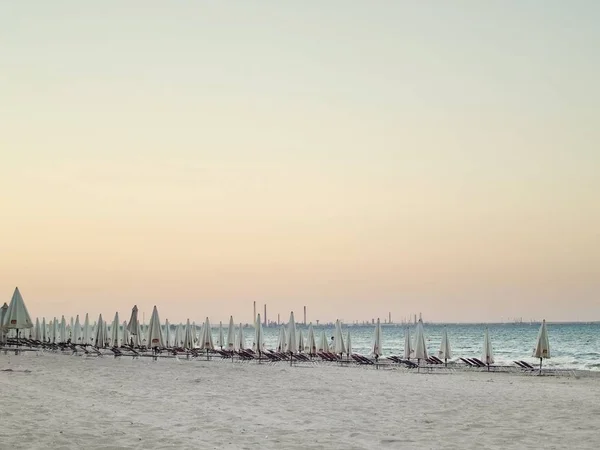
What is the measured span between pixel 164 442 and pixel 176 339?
35.0 m

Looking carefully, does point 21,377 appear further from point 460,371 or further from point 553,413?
point 460,371

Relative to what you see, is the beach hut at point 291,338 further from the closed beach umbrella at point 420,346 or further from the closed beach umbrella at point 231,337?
the closed beach umbrella at point 420,346

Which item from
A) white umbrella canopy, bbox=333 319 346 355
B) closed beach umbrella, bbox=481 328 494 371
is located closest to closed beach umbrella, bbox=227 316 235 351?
white umbrella canopy, bbox=333 319 346 355

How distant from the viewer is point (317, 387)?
20.7 metres

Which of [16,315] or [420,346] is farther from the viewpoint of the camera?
[420,346]

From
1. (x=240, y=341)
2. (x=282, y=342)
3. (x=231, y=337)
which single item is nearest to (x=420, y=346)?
(x=282, y=342)

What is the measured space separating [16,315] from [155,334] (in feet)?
26.4

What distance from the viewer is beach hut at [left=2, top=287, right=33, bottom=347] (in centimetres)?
3034

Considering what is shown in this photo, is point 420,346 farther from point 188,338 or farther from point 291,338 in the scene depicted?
point 188,338

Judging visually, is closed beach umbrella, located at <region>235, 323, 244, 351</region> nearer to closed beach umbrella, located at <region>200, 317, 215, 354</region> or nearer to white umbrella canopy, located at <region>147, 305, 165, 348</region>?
closed beach umbrella, located at <region>200, 317, 215, 354</region>

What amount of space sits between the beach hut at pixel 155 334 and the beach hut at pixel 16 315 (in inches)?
284

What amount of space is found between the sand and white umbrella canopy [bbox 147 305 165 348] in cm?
1379

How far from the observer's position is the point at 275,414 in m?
14.4

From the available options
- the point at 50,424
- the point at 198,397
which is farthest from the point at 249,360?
the point at 50,424
